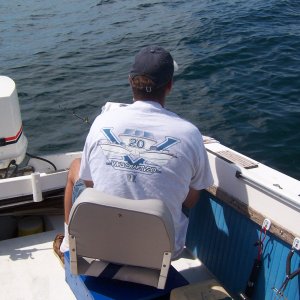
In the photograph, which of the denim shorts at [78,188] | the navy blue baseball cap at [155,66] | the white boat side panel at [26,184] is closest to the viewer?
the navy blue baseball cap at [155,66]

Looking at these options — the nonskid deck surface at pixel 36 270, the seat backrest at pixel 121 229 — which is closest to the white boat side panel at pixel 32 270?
the nonskid deck surface at pixel 36 270

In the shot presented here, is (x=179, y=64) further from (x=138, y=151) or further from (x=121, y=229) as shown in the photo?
(x=121, y=229)

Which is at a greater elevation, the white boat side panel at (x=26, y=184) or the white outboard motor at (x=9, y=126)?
the white outboard motor at (x=9, y=126)

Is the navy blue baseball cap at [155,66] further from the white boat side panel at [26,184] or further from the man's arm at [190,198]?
the white boat side panel at [26,184]

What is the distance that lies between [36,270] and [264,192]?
4.78 feet

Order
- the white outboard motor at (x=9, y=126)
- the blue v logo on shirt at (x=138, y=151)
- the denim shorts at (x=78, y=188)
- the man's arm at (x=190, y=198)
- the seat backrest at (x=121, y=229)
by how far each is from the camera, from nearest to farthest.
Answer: the seat backrest at (x=121, y=229), the blue v logo on shirt at (x=138, y=151), the man's arm at (x=190, y=198), the denim shorts at (x=78, y=188), the white outboard motor at (x=9, y=126)

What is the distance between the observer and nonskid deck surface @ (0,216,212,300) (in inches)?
106

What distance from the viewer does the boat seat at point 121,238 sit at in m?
1.83

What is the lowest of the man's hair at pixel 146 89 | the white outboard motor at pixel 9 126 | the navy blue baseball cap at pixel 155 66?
the white outboard motor at pixel 9 126

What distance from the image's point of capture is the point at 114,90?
7.90m

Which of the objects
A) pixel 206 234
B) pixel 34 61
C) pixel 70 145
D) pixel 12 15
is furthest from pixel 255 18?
pixel 206 234

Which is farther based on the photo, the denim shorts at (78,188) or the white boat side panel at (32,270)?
the white boat side panel at (32,270)

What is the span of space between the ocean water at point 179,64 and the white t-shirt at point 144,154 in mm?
3013

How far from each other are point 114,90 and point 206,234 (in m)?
5.40
